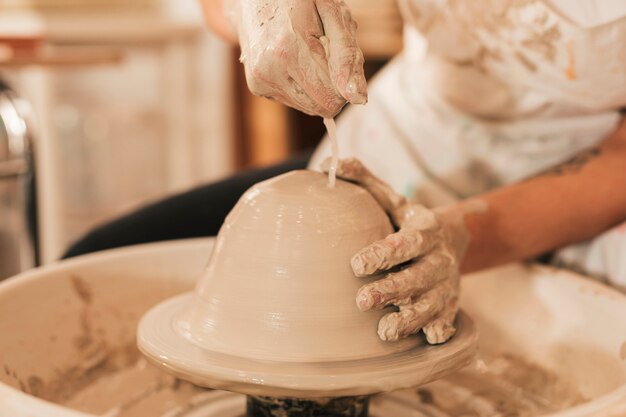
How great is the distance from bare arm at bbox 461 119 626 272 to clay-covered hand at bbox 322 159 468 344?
21cm

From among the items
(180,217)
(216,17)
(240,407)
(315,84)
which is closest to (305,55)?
(315,84)

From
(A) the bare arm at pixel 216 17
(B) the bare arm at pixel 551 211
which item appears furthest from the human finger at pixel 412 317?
(A) the bare arm at pixel 216 17

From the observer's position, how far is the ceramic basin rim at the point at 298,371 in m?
0.76

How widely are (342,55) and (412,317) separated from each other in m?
0.27

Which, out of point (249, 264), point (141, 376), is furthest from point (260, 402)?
point (141, 376)

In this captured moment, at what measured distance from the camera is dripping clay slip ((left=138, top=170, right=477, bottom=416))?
0.77 metres

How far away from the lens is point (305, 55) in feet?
2.52

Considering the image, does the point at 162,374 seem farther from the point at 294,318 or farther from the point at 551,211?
the point at 551,211

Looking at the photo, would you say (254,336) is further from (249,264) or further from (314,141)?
(314,141)

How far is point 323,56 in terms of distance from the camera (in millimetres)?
776

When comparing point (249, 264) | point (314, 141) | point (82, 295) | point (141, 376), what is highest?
point (249, 264)

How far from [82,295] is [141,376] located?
0.14 metres

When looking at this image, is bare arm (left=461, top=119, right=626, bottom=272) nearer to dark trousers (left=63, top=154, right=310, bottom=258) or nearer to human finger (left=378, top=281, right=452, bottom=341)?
human finger (left=378, top=281, right=452, bottom=341)

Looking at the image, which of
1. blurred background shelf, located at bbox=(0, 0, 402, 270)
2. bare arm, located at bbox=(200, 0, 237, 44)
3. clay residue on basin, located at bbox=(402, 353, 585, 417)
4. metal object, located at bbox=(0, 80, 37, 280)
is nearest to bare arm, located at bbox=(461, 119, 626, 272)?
clay residue on basin, located at bbox=(402, 353, 585, 417)
